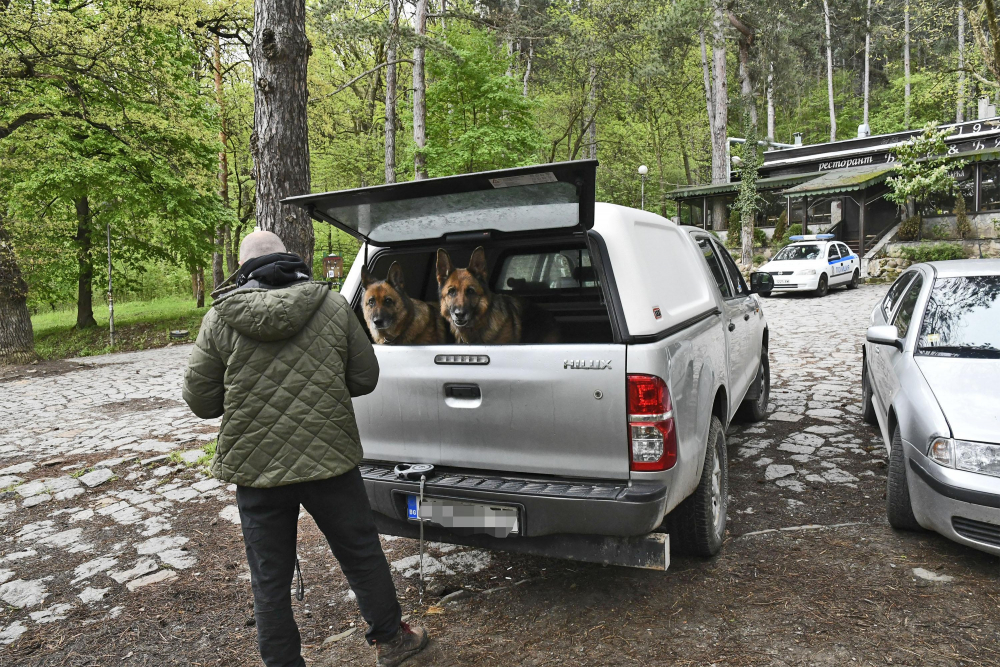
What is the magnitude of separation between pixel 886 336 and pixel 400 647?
381cm

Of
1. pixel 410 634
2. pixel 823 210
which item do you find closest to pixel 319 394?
pixel 410 634

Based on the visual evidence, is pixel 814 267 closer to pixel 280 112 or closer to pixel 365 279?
pixel 280 112

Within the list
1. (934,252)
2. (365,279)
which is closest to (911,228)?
(934,252)

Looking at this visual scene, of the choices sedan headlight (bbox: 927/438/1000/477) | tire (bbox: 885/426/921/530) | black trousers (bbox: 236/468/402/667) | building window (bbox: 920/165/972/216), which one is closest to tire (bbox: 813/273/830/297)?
building window (bbox: 920/165/972/216)

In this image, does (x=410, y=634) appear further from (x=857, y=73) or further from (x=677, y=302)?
(x=857, y=73)

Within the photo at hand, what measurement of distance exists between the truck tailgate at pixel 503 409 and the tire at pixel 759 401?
398 centimetres

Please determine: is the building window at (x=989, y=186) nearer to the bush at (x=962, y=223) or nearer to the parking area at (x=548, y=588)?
→ the bush at (x=962, y=223)

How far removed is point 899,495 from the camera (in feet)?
12.8

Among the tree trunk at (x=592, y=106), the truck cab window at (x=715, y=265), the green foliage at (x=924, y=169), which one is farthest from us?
the tree trunk at (x=592, y=106)

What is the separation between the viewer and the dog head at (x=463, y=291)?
368 centimetres

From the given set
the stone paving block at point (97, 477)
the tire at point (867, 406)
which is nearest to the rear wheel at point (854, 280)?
the tire at point (867, 406)

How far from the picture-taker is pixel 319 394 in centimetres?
269

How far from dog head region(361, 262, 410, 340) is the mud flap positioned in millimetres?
1185

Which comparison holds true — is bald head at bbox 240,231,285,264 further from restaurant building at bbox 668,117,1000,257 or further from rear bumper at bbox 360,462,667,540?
restaurant building at bbox 668,117,1000,257
